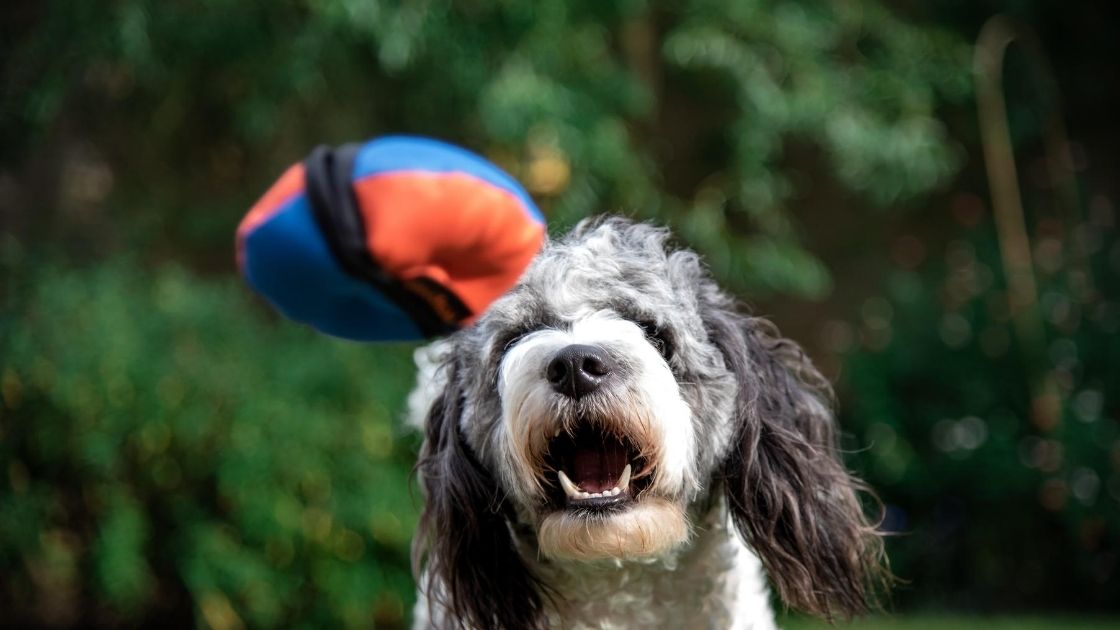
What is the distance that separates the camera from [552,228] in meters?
2.86

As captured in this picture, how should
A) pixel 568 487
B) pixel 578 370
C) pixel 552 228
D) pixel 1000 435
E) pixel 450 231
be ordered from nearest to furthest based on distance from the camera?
pixel 450 231
pixel 578 370
pixel 568 487
pixel 552 228
pixel 1000 435

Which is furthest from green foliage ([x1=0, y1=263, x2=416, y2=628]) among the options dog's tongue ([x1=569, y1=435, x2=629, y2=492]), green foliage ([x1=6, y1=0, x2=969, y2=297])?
dog's tongue ([x1=569, y1=435, x2=629, y2=492])

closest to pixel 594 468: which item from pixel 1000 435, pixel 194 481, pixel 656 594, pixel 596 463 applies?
pixel 596 463

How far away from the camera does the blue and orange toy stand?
1787 mm

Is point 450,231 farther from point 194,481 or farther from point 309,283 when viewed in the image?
point 194,481

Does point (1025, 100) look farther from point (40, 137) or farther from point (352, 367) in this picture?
point (40, 137)

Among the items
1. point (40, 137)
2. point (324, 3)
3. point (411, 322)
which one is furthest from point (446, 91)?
point (411, 322)

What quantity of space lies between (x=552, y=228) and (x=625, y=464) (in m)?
0.67

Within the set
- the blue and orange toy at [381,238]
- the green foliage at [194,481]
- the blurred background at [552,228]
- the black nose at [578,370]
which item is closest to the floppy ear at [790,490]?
the black nose at [578,370]

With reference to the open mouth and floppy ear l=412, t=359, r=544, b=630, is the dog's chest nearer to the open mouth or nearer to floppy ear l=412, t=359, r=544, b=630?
floppy ear l=412, t=359, r=544, b=630

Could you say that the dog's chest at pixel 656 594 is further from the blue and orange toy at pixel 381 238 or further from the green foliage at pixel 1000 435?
the green foliage at pixel 1000 435

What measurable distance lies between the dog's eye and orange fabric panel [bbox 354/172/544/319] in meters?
0.42

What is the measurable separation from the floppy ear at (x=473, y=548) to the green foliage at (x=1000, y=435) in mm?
4030

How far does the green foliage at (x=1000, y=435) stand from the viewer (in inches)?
232
